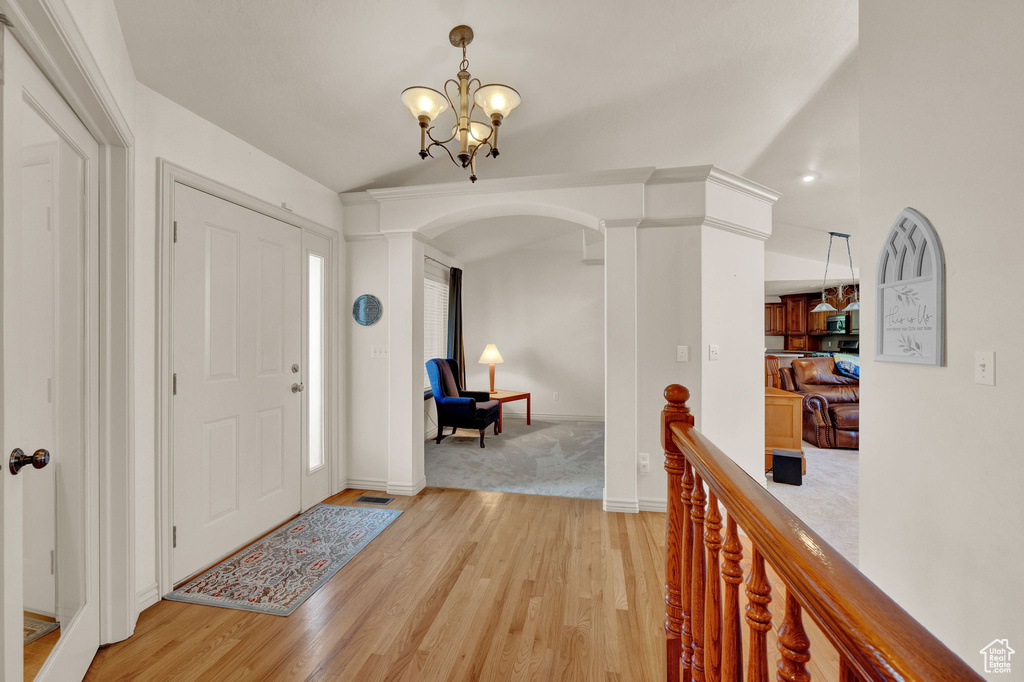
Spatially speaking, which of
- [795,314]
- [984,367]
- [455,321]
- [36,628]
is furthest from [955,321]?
[795,314]

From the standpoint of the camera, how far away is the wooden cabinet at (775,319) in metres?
8.52

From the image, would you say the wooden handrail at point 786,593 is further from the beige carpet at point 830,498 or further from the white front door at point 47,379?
the beige carpet at point 830,498

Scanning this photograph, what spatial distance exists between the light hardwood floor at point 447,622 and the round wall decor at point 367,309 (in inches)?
63.2

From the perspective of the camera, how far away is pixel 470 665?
5.41 ft

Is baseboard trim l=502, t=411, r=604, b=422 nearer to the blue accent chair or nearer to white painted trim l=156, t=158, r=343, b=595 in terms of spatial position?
the blue accent chair

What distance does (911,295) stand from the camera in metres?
1.67

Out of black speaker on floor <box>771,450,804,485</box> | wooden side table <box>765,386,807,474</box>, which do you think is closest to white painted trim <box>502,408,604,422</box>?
wooden side table <box>765,386,807,474</box>

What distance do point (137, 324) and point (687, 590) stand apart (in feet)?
7.83

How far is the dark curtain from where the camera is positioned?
19.6 ft

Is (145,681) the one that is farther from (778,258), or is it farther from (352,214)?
(778,258)

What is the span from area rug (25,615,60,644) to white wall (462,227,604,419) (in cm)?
559

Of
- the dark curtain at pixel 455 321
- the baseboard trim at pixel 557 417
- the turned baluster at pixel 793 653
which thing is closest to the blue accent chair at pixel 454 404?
the dark curtain at pixel 455 321

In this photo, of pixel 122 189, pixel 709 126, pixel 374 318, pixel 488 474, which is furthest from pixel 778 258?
pixel 122 189

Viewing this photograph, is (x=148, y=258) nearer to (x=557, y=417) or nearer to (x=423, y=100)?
(x=423, y=100)
